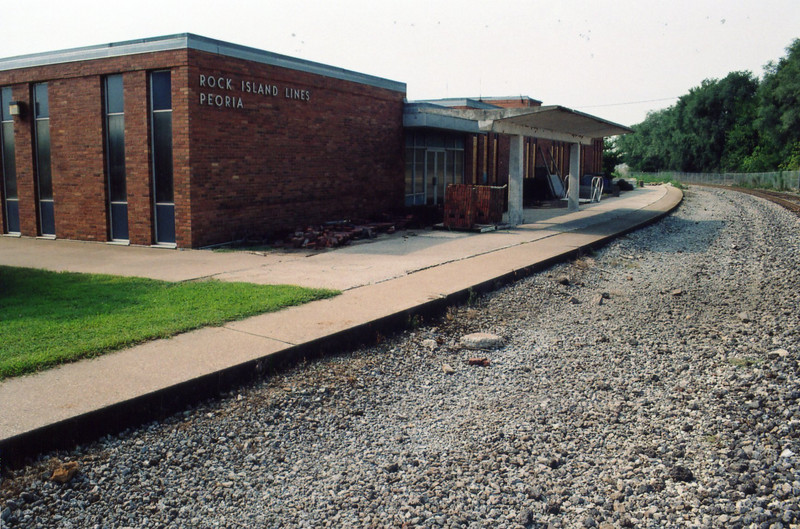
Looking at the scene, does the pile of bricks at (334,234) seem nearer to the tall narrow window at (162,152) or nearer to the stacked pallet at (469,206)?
the stacked pallet at (469,206)

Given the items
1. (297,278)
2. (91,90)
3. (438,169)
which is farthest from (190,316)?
(438,169)

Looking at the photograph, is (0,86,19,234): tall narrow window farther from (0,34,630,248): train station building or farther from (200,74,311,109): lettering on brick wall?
(200,74,311,109): lettering on brick wall

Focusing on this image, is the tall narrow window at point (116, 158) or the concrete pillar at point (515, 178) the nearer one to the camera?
the tall narrow window at point (116, 158)

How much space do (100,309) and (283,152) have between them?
8.75m

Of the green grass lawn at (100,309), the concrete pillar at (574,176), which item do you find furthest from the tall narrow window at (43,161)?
the concrete pillar at (574,176)

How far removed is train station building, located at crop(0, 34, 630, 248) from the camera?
13.6 meters

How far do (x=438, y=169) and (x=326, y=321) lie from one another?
17.7 meters

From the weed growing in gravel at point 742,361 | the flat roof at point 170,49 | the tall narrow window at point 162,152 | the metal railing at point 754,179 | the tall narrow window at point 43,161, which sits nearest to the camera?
the weed growing in gravel at point 742,361

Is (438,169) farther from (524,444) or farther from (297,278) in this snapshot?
(524,444)

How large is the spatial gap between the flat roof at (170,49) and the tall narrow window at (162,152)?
0.65 metres

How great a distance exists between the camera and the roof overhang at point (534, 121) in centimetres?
1688

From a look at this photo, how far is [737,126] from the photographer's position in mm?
82375

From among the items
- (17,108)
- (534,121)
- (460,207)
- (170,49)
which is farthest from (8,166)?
(534,121)

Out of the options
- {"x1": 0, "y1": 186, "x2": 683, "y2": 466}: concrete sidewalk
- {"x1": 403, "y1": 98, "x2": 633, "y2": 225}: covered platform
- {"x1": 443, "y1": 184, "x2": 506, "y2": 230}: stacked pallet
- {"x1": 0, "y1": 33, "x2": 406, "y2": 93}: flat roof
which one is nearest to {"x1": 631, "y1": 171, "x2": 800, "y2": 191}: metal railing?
{"x1": 403, "y1": 98, "x2": 633, "y2": 225}: covered platform
